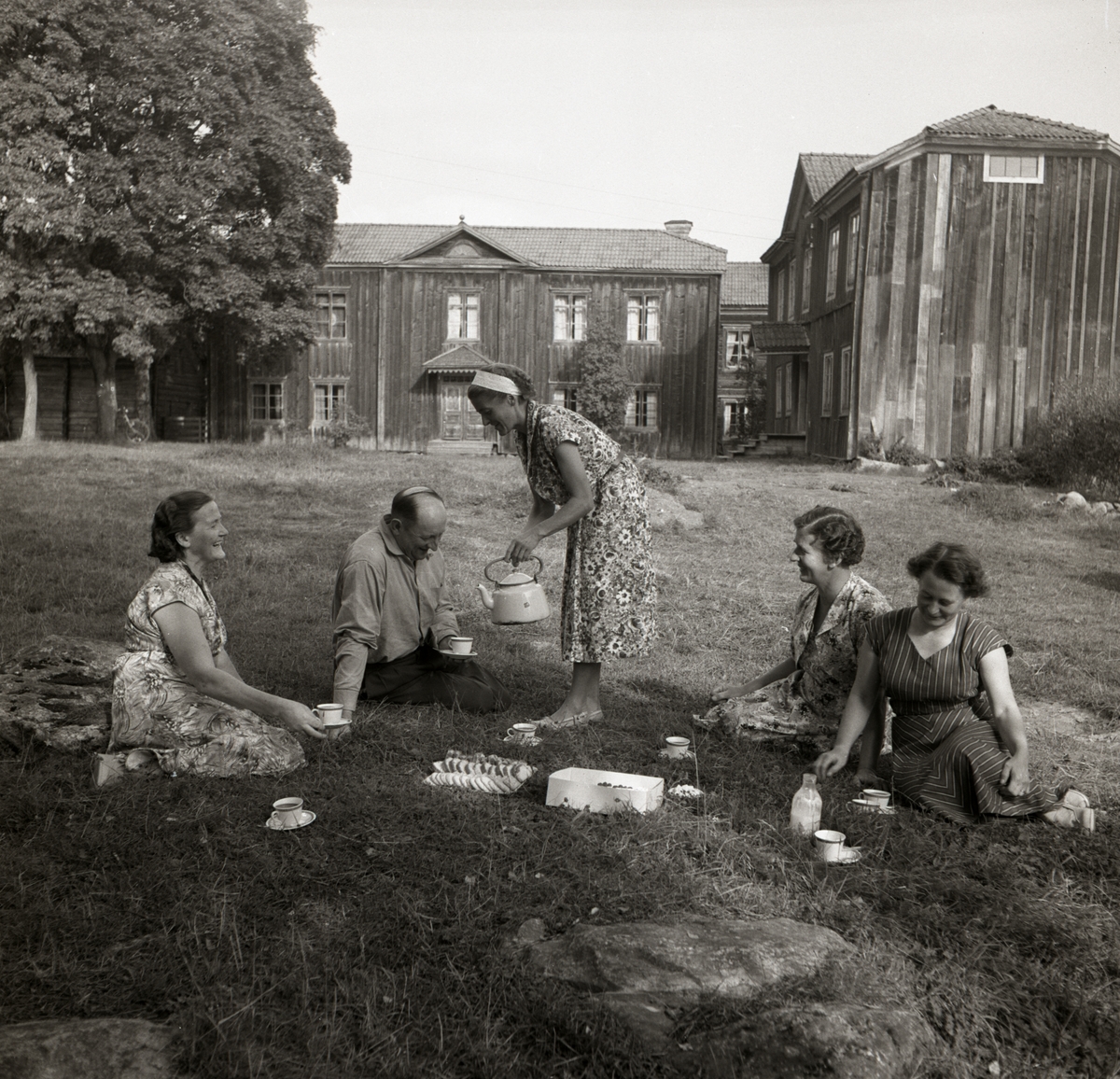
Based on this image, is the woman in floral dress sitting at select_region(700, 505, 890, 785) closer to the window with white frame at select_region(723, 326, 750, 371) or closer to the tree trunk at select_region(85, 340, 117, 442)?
the tree trunk at select_region(85, 340, 117, 442)

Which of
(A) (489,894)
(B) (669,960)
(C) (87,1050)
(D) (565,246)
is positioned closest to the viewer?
(C) (87,1050)

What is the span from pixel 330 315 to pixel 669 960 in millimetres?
30891

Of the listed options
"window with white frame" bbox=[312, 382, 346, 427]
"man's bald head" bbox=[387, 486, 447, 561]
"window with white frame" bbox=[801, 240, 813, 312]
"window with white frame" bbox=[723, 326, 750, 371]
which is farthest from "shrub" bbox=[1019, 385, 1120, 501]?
→ "window with white frame" bbox=[723, 326, 750, 371]

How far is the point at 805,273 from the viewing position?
2741cm

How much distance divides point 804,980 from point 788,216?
94.9ft

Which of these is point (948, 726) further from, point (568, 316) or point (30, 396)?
point (568, 316)

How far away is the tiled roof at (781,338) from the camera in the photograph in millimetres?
27078

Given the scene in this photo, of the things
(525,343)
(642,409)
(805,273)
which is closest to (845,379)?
(805,273)

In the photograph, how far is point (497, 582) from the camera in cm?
532

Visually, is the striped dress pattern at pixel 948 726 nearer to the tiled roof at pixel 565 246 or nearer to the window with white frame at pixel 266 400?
the tiled roof at pixel 565 246

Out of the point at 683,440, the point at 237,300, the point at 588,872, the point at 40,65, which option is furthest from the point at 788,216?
the point at 588,872

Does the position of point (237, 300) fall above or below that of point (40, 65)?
below

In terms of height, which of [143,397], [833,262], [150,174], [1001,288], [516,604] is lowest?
[516,604]

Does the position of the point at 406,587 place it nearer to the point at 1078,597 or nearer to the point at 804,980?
the point at 804,980
